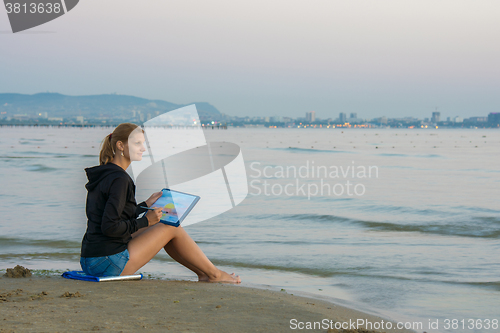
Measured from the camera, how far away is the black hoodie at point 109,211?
4.46 m

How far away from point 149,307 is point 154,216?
2.98ft

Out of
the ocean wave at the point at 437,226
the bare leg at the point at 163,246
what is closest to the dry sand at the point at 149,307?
the bare leg at the point at 163,246

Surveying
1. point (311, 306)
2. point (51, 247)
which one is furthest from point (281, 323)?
point (51, 247)

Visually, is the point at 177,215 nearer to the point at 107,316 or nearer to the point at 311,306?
the point at 107,316

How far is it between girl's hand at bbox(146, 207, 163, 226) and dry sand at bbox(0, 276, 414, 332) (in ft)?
2.36

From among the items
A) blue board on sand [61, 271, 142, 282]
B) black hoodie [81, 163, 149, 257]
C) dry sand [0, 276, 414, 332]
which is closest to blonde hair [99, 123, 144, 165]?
black hoodie [81, 163, 149, 257]

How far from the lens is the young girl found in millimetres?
4488

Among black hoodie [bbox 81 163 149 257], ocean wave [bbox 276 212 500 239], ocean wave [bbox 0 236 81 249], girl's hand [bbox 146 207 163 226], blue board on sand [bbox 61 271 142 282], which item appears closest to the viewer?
black hoodie [bbox 81 163 149 257]

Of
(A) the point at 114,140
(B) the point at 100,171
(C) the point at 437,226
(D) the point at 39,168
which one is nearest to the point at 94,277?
(B) the point at 100,171

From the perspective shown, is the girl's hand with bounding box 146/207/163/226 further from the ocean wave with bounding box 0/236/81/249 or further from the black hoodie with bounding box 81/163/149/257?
the ocean wave with bounding box 0/236/81/249

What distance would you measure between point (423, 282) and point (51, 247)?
633 cm

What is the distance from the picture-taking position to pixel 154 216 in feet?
15.8

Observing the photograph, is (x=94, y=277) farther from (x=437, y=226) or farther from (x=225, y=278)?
(x=437, y=226)

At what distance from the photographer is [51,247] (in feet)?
28.6
